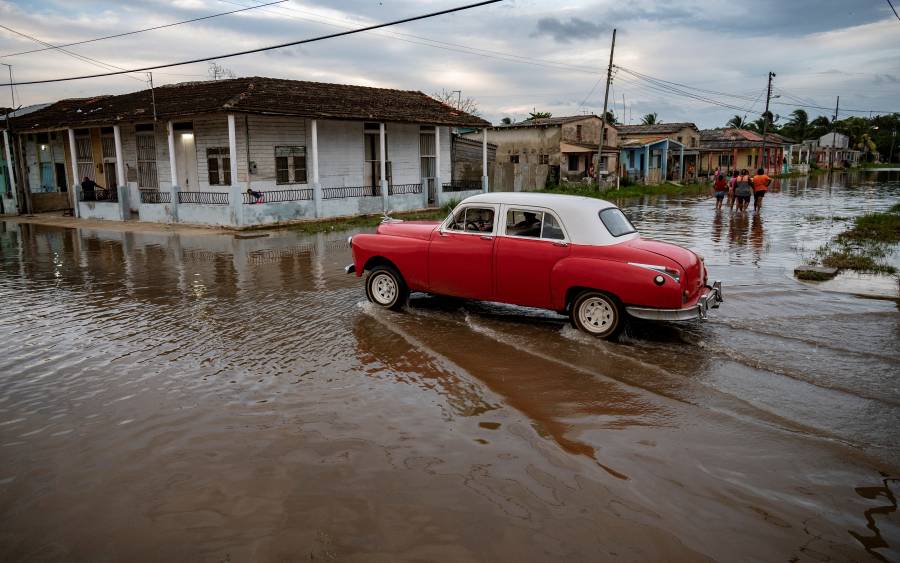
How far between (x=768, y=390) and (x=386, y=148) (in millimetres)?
23883

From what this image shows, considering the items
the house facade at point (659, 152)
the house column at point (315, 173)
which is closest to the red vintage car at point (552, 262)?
the house column at point (315, 173)

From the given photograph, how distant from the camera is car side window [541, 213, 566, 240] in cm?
757

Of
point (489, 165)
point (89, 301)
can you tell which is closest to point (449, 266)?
point (89, 301)

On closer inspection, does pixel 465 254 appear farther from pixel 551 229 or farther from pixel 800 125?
pixel 800 125

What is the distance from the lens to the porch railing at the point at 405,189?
27.1 meters

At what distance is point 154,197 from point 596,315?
22.3 meters

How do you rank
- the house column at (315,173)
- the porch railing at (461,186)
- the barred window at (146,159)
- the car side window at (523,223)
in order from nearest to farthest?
the car side window at (523,223)
the house column at (315,173)
the barred window at (146,159)
the porch railing at (461,186)

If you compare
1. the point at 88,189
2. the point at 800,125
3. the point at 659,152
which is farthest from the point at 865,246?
the point at 800,125

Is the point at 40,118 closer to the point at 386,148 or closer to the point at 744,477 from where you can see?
the point at 386,148

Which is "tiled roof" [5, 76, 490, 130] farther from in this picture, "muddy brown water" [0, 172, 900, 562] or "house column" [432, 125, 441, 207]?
"muddy brown water" [0, 172, 900, 562]

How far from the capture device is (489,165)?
33812mm

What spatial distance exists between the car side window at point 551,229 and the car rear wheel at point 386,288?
2197 mm

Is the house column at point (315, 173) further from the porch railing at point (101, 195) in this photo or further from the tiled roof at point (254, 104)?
the porch railing at point (101, 195)

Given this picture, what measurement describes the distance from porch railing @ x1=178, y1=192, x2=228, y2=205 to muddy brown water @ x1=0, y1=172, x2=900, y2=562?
13.3 m
